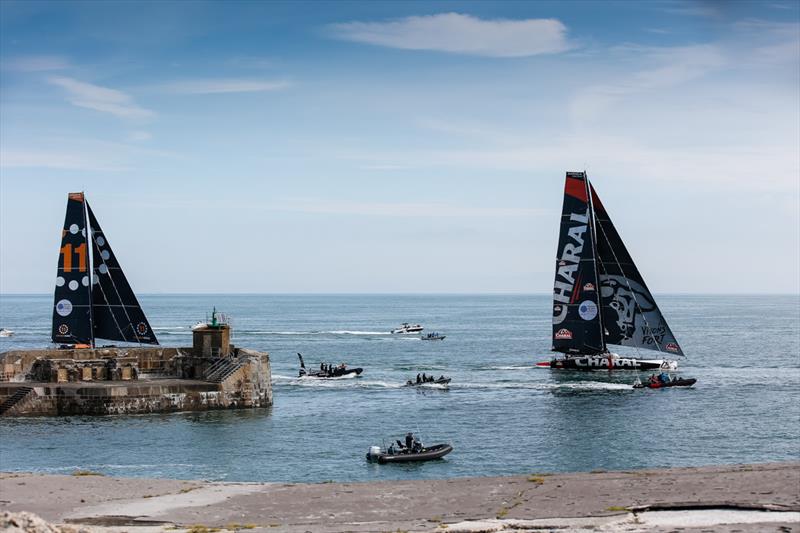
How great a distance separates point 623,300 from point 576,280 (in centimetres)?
524

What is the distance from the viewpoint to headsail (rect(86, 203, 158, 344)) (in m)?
78.9

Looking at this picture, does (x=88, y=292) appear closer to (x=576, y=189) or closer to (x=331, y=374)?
(x=331, y=374)

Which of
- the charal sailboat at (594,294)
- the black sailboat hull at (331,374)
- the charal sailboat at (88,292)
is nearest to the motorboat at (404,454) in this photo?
the charal sailboat at (88,292)

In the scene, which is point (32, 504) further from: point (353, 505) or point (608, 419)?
point (608, 419)

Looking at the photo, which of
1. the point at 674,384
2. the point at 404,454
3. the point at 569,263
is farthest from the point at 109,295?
the point at 569,263

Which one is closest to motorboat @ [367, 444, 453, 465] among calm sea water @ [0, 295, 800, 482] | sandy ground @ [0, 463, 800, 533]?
calm sea water @ [0, 295, 800, 482]

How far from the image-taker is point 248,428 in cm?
5988

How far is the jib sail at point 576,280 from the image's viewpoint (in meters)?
105

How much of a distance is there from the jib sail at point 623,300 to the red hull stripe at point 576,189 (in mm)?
2231

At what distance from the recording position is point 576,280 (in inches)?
4171

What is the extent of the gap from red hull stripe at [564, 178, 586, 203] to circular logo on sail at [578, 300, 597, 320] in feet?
35.4

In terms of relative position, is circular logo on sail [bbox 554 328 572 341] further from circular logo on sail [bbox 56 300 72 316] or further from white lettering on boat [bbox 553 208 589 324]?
circular logo on sail [bbox 56 300 72 316]

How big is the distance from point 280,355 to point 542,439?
232ft

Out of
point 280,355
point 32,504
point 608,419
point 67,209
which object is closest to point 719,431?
point 608,419
